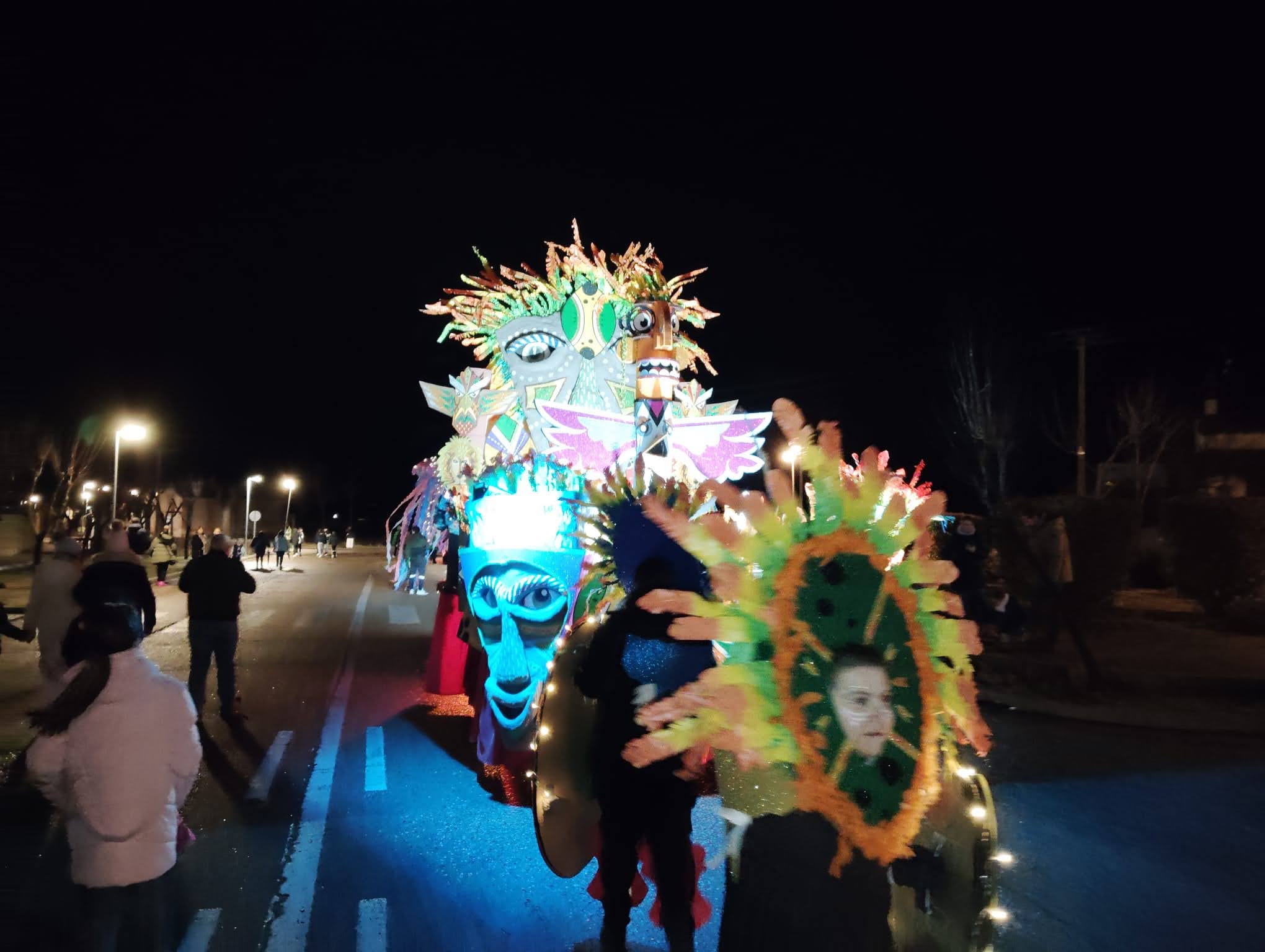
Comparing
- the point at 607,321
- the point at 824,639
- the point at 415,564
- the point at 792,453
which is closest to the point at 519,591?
the point at 607,321

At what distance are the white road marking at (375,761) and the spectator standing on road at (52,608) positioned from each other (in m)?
2.19

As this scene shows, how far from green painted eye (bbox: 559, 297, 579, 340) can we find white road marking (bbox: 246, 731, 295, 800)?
Result: 3985 millimetres

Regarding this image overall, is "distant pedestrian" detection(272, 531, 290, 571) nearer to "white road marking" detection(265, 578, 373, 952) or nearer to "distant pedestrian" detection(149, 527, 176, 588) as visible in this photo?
"distant pedestrian" detection(149, 527, 176, 588)

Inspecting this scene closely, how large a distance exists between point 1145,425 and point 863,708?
2850cm

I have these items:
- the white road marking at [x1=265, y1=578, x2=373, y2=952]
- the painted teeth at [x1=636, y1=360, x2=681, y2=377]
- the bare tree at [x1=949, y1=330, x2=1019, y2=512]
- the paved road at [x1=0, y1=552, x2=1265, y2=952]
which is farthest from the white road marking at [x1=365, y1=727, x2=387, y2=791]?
the bare tree at [x1=949, y1=330, x2=1019, y2=512]

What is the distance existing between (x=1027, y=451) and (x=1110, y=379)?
377 cm

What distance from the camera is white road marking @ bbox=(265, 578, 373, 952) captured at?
4.12 m

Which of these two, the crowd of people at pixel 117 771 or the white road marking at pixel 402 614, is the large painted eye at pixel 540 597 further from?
the white road marking at pixel 402 614

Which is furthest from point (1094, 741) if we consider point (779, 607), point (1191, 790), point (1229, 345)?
point (1229, 345)

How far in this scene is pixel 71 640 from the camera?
3094mm

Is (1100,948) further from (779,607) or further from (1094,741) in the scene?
(1094,741)

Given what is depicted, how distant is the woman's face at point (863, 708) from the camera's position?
97.6 inches

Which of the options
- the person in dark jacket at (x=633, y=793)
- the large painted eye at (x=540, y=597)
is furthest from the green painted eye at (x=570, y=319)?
the person in dark jacket at (x=633, y=793)

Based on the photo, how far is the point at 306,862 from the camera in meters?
4.99
